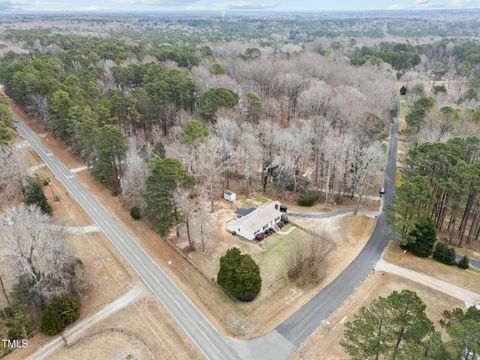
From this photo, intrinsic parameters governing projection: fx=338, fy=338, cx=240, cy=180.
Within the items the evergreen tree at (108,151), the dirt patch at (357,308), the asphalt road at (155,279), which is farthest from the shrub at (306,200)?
the evergreen tree at (108,151)

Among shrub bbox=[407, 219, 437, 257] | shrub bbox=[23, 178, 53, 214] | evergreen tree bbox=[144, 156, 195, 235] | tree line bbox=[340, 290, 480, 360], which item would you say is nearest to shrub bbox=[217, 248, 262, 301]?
evergreen tree bbox=[144, 156, 195, 235]

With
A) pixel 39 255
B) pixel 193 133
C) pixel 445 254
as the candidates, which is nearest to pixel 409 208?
pixel 445 254

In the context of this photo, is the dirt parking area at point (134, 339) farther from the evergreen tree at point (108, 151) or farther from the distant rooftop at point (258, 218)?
the evergreen tree at point (108, 151)

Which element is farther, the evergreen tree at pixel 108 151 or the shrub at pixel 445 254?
the evergreen tree at pixel 108 151

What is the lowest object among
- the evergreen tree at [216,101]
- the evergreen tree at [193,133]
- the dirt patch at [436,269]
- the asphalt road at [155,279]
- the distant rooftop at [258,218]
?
the dirt patch at [436,269]

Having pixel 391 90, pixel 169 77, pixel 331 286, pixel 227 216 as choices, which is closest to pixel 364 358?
pixel 331 286

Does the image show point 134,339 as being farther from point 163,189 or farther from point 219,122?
point 219,122
